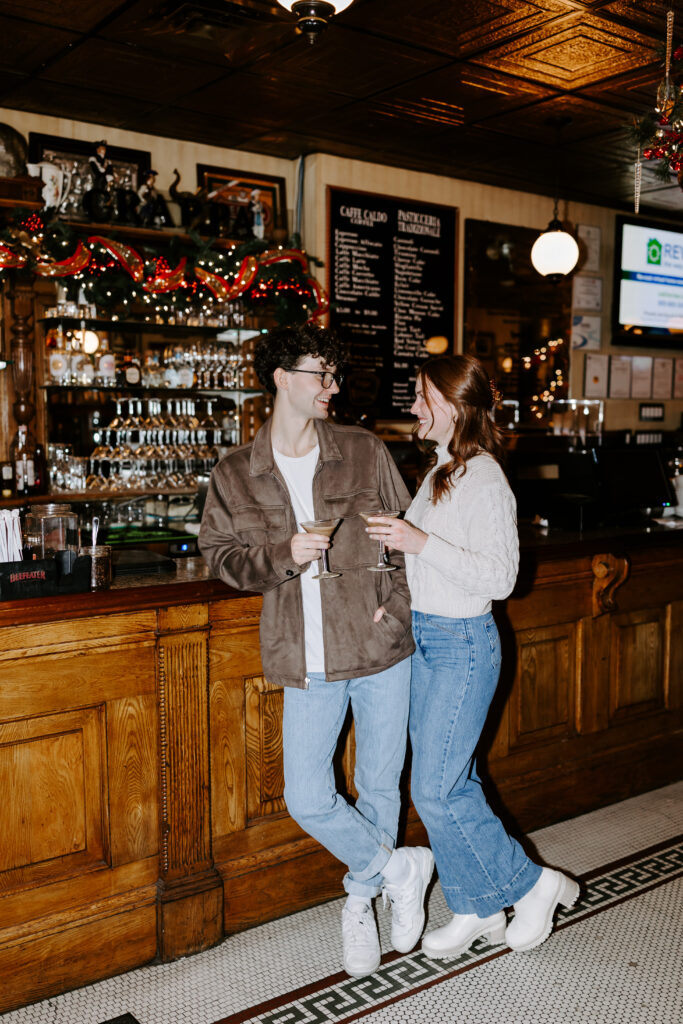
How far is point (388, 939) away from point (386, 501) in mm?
1341

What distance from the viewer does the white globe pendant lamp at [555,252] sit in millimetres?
5578

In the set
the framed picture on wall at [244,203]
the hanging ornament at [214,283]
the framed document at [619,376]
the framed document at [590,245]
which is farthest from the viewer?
the framed document at [619,376]

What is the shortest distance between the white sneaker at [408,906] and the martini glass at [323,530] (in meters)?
0.91

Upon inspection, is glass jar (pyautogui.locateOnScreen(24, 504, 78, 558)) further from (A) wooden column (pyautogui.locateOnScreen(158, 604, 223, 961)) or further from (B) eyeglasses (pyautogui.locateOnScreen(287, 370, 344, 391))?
(B) eyeglasses (pyautogui.locateOnScreen(287, 370, 344, 391))

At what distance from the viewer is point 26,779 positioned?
244 cm

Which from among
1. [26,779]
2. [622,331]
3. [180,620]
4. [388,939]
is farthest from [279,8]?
[622,331]

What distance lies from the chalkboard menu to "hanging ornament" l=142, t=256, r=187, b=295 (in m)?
1.25

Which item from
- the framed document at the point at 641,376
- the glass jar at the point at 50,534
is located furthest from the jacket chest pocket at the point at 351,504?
the framed document at the point at 641,376

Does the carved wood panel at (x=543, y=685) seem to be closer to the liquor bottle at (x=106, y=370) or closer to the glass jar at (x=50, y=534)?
the glass jar at (x=50, y=534)

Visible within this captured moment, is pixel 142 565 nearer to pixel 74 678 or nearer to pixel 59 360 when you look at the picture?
pixel 74 678

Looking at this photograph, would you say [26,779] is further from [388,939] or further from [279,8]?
[279,8]

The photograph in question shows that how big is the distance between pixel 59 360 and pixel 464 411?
300cm

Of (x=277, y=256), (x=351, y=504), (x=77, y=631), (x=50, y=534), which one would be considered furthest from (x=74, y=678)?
(x=277, y=256)

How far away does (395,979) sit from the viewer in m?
2.55
